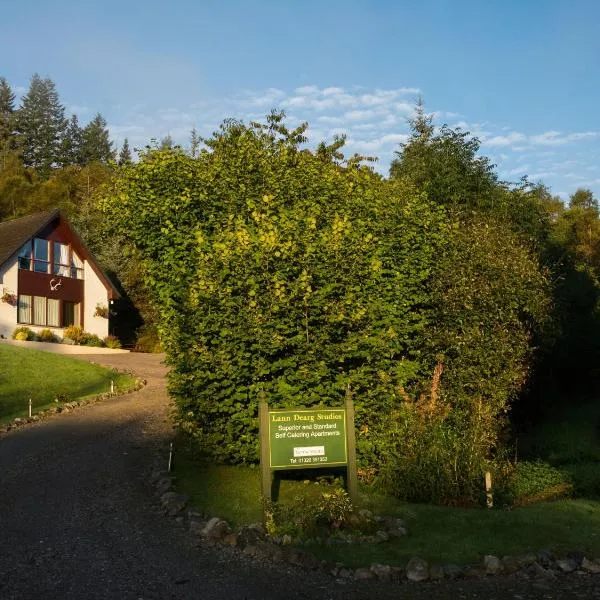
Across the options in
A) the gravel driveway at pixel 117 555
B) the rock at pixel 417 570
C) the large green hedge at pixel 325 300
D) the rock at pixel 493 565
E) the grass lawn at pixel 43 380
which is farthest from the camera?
the grass lawn at pixel 43 380

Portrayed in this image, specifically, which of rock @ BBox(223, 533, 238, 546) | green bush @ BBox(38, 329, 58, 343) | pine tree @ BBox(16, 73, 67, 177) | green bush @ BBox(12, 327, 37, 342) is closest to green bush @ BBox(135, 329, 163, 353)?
green bush @ BBox(38, 329, 58, 343)

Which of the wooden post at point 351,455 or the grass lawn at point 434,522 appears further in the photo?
the wooden post at point 351,455

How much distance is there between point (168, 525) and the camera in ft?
29.6

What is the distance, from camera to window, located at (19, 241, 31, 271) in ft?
128

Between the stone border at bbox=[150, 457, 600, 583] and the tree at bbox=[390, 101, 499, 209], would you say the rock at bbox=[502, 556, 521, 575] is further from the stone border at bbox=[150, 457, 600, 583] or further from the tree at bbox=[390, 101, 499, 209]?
the tree at bbox=[390, 101, 499, 209]

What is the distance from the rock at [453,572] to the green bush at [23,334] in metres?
32.8

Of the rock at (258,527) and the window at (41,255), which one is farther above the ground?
the window at (41,255)

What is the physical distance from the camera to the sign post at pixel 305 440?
30.2 feet

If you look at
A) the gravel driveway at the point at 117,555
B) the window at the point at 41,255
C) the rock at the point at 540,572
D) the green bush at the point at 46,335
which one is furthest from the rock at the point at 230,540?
the window at the point at 41,255

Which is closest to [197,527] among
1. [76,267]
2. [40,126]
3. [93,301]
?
[93,301]

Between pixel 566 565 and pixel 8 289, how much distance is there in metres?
35.7

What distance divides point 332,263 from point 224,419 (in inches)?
123

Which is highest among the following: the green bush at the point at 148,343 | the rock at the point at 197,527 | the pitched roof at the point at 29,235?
the pitched roof at the point at 29,235

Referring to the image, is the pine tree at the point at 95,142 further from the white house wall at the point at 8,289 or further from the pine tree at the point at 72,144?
the white house wall at the point at 8,289
